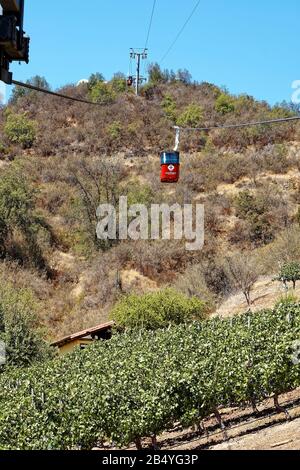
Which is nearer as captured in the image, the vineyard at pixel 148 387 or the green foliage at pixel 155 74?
the vineyard at pixel 148 387

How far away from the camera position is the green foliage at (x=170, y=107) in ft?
192

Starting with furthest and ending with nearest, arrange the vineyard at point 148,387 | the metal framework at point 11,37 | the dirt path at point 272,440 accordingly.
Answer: the vineyard at point 148,387
the dirt path at point 272,440
the metal framework at point 11,37

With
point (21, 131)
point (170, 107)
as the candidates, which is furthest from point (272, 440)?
point (170, 107)

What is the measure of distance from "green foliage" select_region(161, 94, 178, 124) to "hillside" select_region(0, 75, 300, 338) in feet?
0.57

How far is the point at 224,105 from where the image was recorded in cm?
6028

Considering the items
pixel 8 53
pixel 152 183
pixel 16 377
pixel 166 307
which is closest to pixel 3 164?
pixel 152 183

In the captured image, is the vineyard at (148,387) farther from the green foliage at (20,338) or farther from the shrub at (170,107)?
the shrub at (170,107)

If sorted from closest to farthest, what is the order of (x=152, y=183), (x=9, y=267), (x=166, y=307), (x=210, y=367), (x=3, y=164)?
1. (x=210, y=367)
2. (x=166, y=307)
3. (x=9, y=267)
4. (x=152, y=183)
5. (x=3, y=164)

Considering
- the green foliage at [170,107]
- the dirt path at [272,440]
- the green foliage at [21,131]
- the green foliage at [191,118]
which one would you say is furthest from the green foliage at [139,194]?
the dirt path at [272,440]

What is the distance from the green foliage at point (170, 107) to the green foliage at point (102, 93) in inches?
196

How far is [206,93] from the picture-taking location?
64000 millimetres

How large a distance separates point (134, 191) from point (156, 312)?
63.1ft
